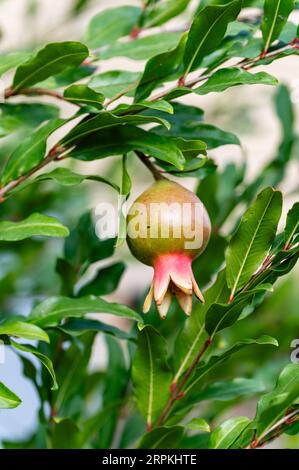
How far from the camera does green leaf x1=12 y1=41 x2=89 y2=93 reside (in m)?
0.70

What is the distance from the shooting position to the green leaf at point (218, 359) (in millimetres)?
685

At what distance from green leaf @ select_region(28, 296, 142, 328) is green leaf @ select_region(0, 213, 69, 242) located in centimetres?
8

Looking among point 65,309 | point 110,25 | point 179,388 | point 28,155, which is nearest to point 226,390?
point 179,388

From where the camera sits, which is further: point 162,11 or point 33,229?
point 162,11

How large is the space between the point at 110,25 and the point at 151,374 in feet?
1.30

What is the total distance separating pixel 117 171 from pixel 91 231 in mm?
541

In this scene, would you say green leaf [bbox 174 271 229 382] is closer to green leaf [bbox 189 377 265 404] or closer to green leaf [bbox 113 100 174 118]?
green leaf [bbox 189 377 265 404]

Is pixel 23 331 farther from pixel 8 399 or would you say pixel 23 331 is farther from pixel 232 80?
pixel 232 80

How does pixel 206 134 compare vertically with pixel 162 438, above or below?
above

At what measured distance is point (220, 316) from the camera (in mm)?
688

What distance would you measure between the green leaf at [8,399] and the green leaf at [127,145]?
0.22 metres

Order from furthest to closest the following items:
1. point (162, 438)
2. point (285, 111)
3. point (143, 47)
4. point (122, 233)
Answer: point (285, 111) → point (143, 47) → point (162, 438) → point (122, 233)

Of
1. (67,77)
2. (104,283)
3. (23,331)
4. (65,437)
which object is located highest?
(67,77)

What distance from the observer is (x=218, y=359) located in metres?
0.72
